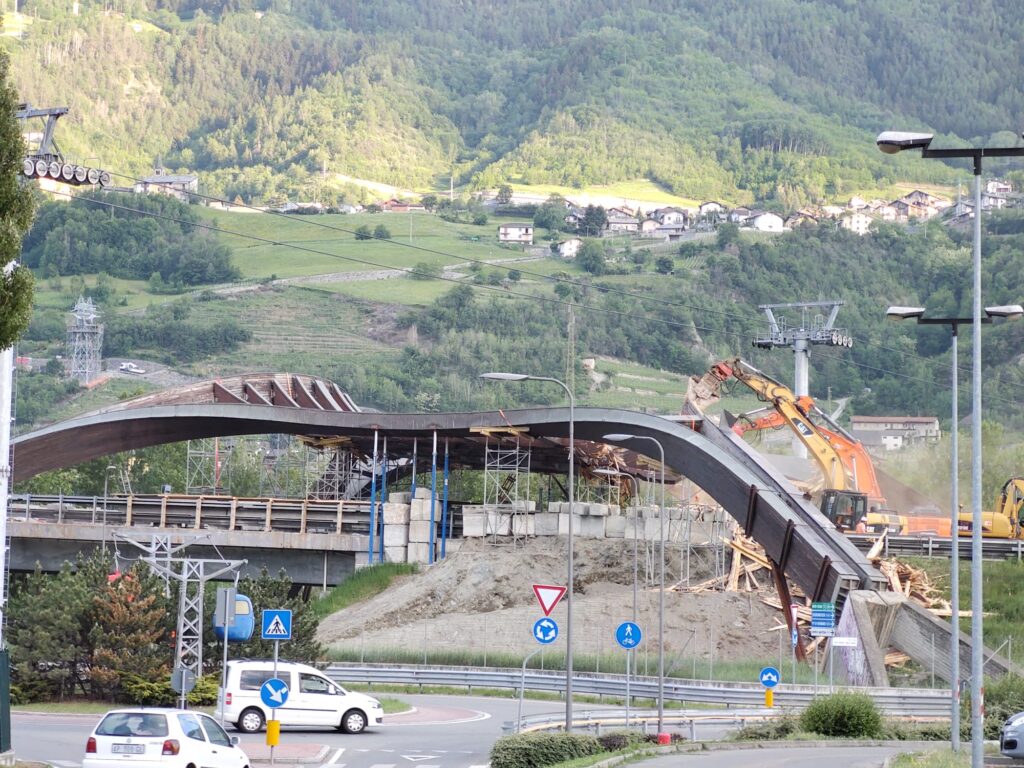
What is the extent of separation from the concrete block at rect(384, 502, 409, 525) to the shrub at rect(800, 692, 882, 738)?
38.0m

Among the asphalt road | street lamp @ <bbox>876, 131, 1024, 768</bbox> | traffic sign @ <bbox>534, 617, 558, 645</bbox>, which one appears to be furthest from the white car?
street lamp @ <bbox>876, 131, 1024, 768</bbox>

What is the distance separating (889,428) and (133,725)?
170143mm

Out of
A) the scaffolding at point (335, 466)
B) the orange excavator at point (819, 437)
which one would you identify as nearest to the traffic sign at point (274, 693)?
the orange excavator at point (819, 437)

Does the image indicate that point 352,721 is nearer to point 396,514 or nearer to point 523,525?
point 523,525

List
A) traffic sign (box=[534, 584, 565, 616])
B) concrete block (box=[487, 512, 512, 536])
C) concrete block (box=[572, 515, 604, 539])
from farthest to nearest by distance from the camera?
concrete block (box=[487, 512, 512, 536]), concrete block (box=[572, 515, 604, 539]), traffic sign (box=[534, 584, 565, 616])

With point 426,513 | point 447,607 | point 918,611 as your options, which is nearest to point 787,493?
point 918,611

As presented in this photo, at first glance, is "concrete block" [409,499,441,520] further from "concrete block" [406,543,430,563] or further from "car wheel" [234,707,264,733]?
"car wheel" [234,707,264,733]

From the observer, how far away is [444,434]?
7388cm

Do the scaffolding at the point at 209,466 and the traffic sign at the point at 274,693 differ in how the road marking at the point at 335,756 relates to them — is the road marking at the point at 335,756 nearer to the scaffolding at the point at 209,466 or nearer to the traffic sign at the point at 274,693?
the traffic sign at the point at 274,693

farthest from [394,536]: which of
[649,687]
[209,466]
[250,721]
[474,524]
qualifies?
[209,466]

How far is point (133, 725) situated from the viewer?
25562 mm

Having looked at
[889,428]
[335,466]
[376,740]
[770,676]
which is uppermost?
[889,428]

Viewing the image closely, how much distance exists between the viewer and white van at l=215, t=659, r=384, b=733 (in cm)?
3634

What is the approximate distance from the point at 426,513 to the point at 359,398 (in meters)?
119
